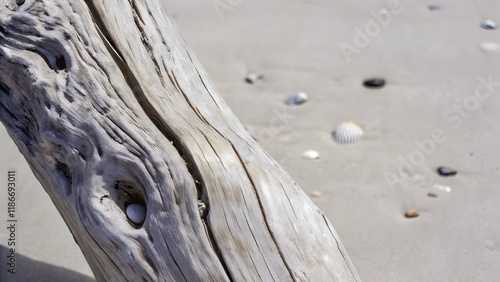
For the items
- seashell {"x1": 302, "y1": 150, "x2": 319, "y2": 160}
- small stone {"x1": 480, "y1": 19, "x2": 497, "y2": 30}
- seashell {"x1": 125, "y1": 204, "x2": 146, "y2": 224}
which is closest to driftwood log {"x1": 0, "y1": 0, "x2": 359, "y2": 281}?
seashell {"x1": 125, "y1": 204, "x2": 146, "y2": 224}

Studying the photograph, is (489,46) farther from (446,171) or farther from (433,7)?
(446,171)

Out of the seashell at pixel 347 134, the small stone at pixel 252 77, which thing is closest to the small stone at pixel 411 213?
the seashell at pixel 347 134

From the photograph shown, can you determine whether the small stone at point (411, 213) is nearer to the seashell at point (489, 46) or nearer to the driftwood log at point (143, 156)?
the driftwood log at point (143, 156)

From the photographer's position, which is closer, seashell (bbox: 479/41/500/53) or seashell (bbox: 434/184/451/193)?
seashell (bbox: 434/184/451/193)

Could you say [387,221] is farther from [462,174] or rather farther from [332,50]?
[332,50]

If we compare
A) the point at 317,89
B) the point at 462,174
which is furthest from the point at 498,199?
the point at 317,89

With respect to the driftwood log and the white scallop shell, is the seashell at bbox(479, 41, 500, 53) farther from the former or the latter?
the driftwood log
